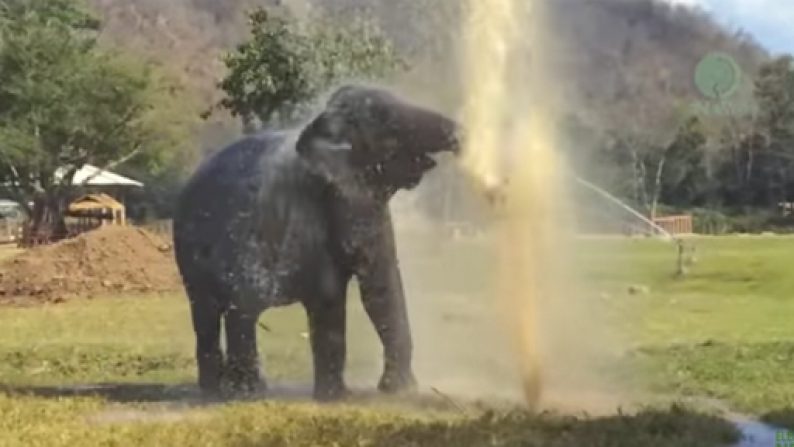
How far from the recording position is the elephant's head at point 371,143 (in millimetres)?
11055

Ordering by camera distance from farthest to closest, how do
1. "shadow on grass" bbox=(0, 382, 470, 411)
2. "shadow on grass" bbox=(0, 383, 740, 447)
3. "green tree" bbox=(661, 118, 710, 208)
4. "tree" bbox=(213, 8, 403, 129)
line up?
"green tree" bbox=(661, 118, 710, 208), "tree" bbox=(213, 8, 403, 129), "shadow on grass" bbox=(0, 382, 470, 411), "shadow on grass" bbox=(0, 383, 740, 447)

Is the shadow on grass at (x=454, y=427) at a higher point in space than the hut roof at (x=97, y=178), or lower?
lower

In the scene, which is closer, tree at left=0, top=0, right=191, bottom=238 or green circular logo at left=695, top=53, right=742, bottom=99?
tree at left=0, top=0, right=191, bottom=238

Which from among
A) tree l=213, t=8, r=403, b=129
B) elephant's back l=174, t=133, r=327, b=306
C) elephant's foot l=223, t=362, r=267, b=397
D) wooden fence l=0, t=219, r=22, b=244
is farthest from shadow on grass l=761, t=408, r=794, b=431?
wooden fence l=0, t=219, r=22, b=244

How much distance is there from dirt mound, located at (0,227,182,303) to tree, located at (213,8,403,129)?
11.2 feet

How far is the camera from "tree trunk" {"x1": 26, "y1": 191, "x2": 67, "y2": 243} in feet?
139

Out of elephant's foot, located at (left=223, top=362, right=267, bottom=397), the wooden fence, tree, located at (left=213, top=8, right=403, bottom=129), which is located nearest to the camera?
elephant's foot, located at (left=223, top=362, right=267, bottom=397)

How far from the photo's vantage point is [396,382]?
11320 millimetres

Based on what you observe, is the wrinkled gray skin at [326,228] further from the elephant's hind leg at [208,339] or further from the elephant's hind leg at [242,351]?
the elephant's hind leg at [208,339]

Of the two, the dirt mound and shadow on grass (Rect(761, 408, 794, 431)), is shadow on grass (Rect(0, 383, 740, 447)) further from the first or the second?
the dirt mound

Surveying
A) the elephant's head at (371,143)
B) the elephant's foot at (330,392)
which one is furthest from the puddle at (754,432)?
the elephant's head at (371,143)

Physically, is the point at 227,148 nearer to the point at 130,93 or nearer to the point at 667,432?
the point at 667,432

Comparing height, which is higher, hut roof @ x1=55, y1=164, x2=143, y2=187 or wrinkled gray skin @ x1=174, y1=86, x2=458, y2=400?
hut roof @ x1=55, y1=164, x2=143, y2=187

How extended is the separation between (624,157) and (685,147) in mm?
16540
